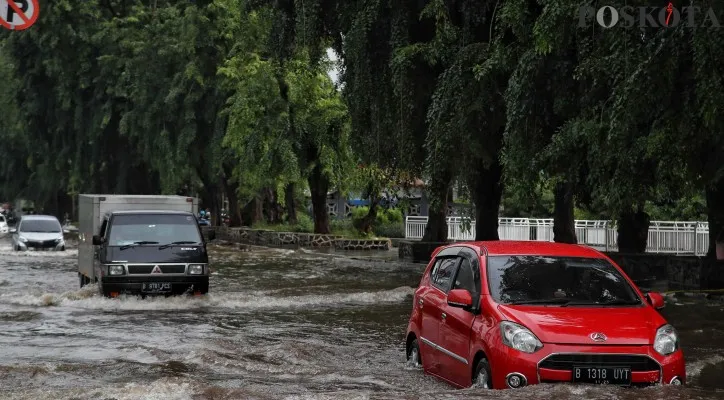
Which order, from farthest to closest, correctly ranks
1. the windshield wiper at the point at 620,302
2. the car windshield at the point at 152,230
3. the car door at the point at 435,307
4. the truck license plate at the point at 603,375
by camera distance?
the car windshield at the point at 152,230 → the car door at the point at 435,307 → the windshield wiper at the point at 620,302 → the truck license plate at the point at 603,375

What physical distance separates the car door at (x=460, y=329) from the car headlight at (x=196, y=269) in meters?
10.9

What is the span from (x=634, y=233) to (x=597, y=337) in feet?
68.2

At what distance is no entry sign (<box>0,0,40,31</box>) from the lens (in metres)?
16.0

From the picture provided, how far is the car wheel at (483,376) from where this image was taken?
32.2 feet

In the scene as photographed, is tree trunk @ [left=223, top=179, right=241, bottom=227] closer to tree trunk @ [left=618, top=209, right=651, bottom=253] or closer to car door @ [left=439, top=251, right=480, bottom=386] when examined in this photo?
tree trunk @ [left=618, top=209, right=651, bottom=253]

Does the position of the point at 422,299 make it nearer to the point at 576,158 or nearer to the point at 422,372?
the point at 422,372

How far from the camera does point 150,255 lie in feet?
70.2

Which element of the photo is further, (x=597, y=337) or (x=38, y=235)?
(x=38, y=235)

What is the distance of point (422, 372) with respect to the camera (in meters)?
12.2

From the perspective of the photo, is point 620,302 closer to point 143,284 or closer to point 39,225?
point 143,284

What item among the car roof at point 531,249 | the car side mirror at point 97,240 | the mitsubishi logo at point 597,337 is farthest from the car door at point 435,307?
the car side mirror at point 97,240

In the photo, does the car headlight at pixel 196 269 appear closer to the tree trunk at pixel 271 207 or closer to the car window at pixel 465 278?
the car window at pixel 465 278

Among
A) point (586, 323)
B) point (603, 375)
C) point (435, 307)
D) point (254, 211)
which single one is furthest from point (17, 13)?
point (254, 211)

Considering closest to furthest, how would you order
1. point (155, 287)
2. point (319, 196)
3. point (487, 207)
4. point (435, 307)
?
point (435, 307)
point (155, 287)
point (487, 207)
point (319, 196)
